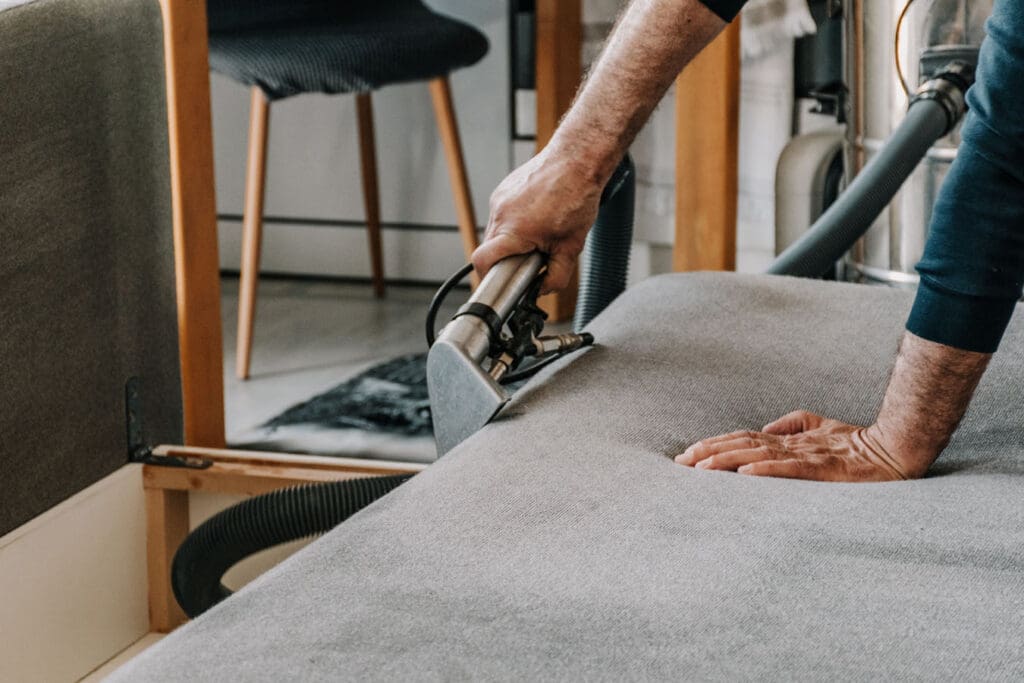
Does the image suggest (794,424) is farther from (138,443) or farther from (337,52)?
(337,52)

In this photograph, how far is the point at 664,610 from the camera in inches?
25.7

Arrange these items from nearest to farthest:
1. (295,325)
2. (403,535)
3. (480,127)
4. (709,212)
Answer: (403,535)
(709,212)
(295,325)
(480,127)

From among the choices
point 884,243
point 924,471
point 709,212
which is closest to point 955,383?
point 924,471

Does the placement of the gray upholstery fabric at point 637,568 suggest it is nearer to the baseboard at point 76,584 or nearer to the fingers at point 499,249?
the fingers at point 499,249

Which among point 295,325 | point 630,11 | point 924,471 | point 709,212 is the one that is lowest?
point 295,325

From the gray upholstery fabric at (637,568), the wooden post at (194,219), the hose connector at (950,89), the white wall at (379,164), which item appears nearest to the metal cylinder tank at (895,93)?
the hose connector at (950,89)

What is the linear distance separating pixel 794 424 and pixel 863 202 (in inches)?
19.4

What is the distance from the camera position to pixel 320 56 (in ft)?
6.98

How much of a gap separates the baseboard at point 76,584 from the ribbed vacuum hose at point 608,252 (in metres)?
0.47

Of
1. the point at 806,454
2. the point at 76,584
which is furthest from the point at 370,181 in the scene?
the point at 806,454

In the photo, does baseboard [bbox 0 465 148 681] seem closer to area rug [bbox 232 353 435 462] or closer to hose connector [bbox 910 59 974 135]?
area rug [bbox 232 353 435 462]

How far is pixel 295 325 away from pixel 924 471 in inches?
68.1

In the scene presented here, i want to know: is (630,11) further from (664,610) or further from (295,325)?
(295,325)

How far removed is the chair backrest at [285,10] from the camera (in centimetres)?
233
